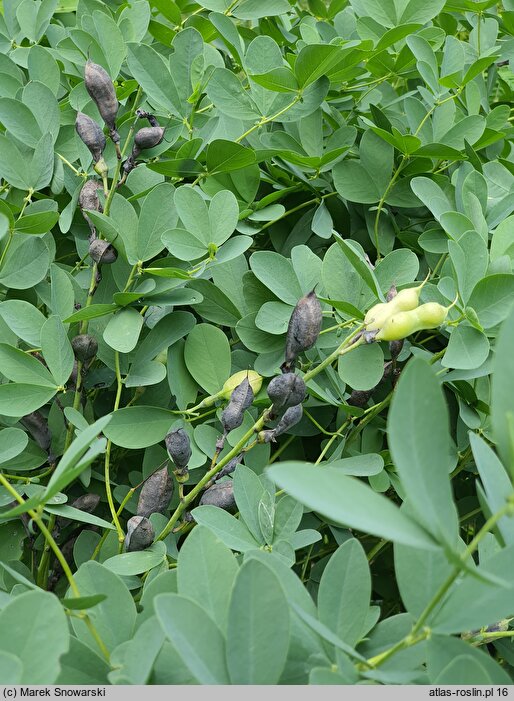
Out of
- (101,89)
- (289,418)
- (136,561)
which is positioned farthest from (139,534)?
(101,89)

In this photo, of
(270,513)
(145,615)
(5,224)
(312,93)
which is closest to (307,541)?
(270,513)

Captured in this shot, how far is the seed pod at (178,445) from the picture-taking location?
0.48 metres

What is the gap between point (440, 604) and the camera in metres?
0.36

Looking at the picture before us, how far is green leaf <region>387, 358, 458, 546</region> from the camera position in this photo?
287 millimetres

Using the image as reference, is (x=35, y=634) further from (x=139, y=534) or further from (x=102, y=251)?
(x=102, y=251)

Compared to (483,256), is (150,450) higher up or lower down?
lower down

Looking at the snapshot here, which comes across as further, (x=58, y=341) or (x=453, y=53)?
(x=453, y=53)

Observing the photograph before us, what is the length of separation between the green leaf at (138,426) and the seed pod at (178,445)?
51 millimetres

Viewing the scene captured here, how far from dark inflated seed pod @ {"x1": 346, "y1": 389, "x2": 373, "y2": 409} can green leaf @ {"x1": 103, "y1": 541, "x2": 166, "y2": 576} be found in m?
0.18

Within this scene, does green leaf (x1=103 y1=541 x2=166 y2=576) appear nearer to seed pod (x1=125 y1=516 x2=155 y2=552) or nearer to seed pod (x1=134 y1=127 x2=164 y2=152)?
seed pod (x1=125 y1=516 x2=155 y2=552)

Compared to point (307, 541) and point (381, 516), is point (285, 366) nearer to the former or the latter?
point (307, 541)

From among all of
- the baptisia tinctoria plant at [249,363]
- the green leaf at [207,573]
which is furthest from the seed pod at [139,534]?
the green leaf at [207,573]

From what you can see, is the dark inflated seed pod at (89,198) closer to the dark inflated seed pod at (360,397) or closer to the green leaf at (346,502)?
the dark inflated seed pod at (360,397)
